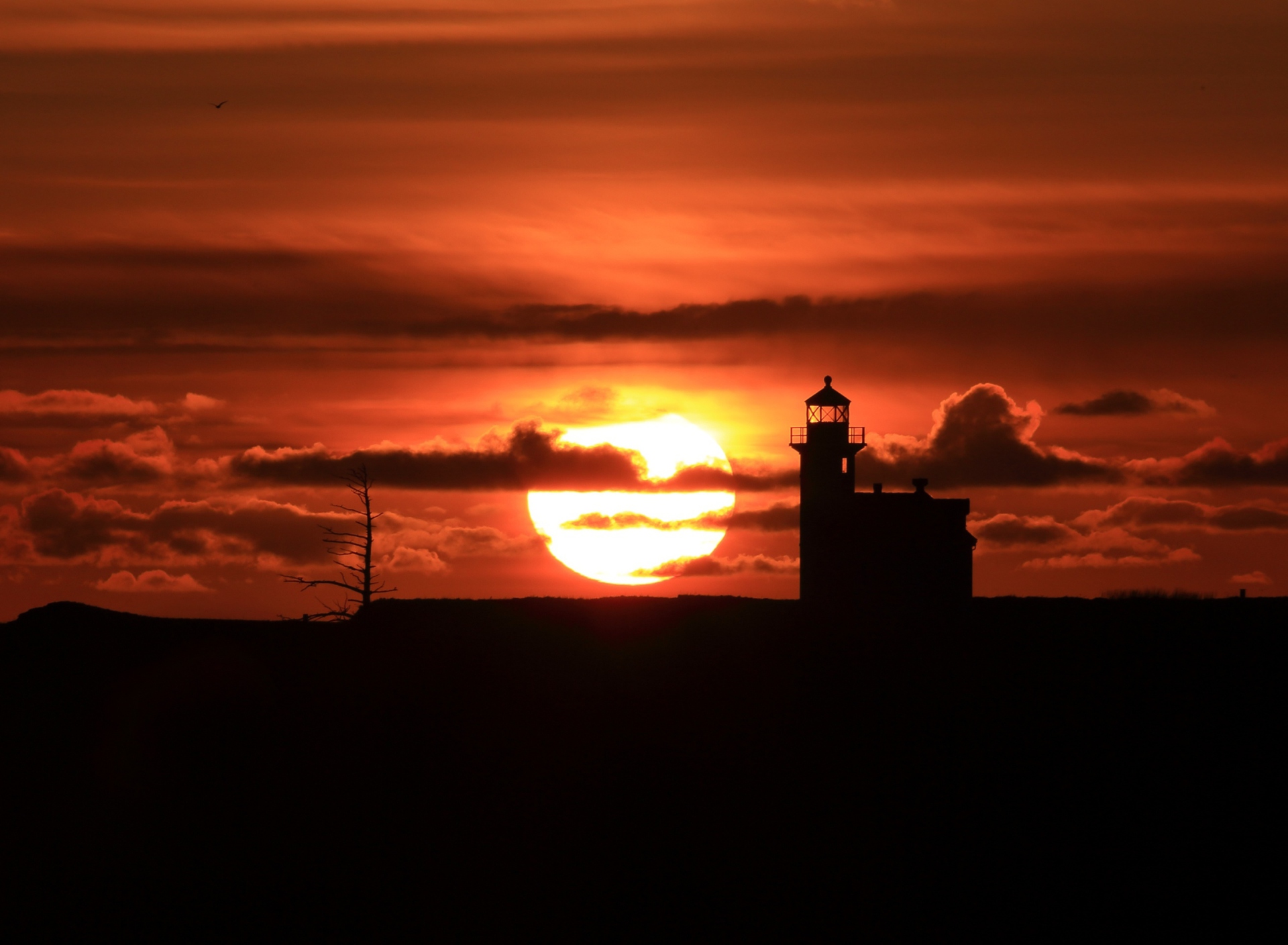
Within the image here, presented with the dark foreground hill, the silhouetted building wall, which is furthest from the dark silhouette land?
the silhouetted building wall

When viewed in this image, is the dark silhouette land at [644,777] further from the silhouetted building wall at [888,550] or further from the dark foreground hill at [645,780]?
the silhouetted building wall at [888,550]

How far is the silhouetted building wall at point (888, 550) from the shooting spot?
151 feet

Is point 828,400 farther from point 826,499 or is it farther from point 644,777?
point 644,777

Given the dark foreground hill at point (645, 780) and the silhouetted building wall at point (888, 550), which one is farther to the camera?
the silhouetted building wall at point (888, 550)

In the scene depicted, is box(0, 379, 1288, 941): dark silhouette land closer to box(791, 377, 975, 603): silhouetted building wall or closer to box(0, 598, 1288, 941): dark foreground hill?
box(0, 598, 1288, 941): dark foreground hill

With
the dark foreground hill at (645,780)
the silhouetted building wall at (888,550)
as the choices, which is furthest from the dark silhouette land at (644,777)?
the silhouetted building wall at (888,550)

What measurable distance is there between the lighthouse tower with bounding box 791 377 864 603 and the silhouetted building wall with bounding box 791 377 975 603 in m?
0.04

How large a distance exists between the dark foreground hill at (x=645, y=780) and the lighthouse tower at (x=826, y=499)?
1078 cm

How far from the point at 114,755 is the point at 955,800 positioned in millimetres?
15956

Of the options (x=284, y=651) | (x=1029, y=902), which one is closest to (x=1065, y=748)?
(x=1029, y=902)

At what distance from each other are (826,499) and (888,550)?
171 inches

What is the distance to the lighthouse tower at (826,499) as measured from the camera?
47500mm

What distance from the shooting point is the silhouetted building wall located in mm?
46031

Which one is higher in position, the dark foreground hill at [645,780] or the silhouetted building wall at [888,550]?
Answer: the silhouetted building wall at [888,550]
